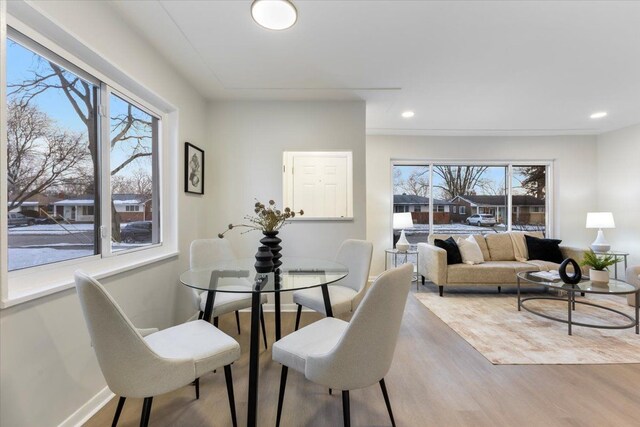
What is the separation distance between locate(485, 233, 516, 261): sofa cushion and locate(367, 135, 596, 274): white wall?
4.40ft

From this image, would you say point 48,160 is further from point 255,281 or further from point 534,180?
point 534,180

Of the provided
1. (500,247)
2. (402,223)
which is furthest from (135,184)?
(500,247)

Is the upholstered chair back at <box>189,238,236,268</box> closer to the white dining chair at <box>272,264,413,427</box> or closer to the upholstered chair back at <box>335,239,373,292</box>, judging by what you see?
the upholstered chair back at <box>335,239,373,292</box>

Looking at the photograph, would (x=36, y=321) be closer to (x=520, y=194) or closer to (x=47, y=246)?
(x=47, y=246)

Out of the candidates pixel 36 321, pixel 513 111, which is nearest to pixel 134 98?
pixel 36 321

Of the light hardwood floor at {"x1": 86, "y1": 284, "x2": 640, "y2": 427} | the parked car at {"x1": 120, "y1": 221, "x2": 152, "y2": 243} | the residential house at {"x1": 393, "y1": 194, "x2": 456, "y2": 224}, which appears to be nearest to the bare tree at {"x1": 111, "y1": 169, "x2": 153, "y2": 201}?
the parked car at {"x1": 120, "y1": 221, "x2": 152, "y2": 243}

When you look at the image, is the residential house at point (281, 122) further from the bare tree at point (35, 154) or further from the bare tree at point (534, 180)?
the bare tree at point (534, 180)

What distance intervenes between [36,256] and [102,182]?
57 cm

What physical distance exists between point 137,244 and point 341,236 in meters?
1.99

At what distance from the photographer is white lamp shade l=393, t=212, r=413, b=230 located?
439cm

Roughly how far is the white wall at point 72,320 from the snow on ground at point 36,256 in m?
0.20

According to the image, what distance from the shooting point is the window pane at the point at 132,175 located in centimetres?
194

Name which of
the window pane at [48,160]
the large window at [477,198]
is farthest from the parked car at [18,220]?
the large window at [477,198]

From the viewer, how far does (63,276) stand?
59.1 inches
